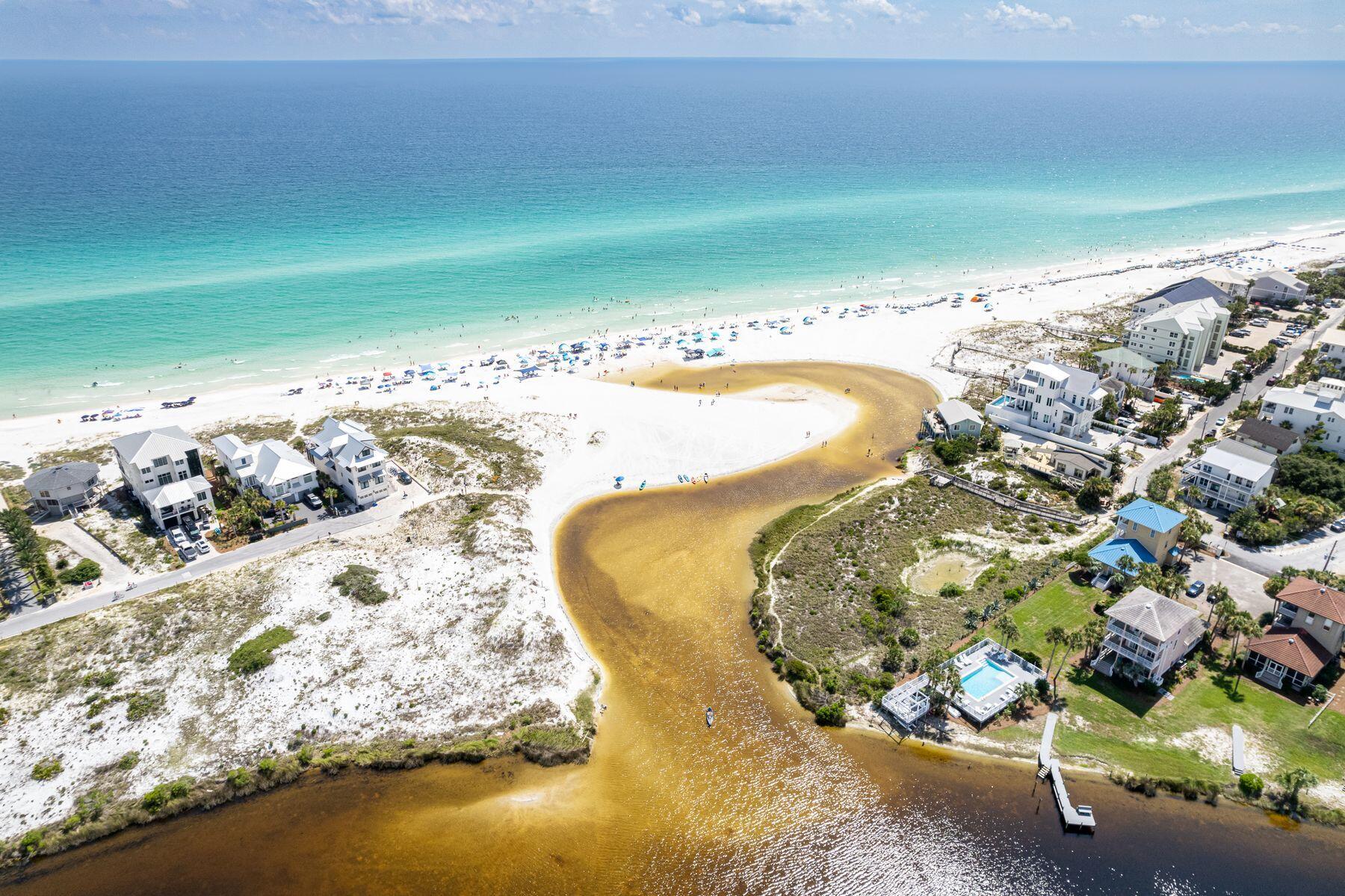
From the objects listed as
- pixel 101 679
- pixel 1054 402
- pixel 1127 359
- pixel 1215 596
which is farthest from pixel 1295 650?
pixel 101 679

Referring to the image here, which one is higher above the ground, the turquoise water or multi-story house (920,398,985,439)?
the turquoise water

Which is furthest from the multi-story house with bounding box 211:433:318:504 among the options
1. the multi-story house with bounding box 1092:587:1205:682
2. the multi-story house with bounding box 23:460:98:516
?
the multi-story house with bounding box 1092:587:1205:682

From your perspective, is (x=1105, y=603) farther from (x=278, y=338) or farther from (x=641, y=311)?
(x=278, y=338)

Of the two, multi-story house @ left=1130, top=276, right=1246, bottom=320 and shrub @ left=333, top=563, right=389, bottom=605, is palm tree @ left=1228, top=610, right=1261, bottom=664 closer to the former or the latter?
shrub @ left=333, top=563, right=389, bottom=605

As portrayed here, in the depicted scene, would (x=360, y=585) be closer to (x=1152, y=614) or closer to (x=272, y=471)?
(x=272, y=471)

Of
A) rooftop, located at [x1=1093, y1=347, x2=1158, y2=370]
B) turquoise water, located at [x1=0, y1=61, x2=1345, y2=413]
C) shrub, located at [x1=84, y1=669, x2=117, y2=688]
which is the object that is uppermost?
turquoise water, located at [x1=0, y1=61, x2=1345, y2=413]

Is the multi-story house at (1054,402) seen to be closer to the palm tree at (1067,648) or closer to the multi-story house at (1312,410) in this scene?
the multi-story house at (1312,410)
